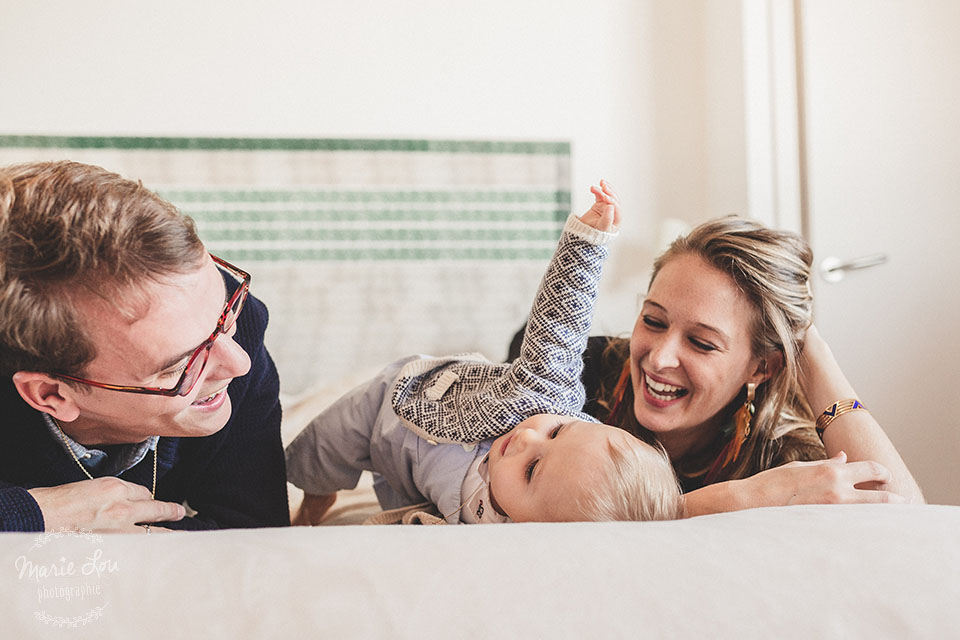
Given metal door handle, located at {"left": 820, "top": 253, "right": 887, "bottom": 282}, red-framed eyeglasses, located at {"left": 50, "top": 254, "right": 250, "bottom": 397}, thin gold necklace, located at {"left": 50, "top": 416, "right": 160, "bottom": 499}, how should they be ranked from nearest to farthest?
red-framed eyeglasses, located at {"left": 50, "top": 254, "right": 250, "bottom": 397} → thin gold necklace, located at {"left": 50, "top": 416, "right": 160, "bottom": 499} → metal door handle, located at {"left": 820, "top": 253, "right": 887, "bottom": 282}

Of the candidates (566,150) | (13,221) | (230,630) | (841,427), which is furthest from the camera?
(566,150)

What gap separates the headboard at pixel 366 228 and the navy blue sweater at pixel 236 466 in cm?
156

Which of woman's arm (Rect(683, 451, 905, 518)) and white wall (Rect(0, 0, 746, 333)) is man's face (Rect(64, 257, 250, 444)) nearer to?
woman's arm (Rect(683, 451, 905, 518))

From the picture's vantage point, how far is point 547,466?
1.07 m

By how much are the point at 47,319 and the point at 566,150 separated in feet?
7.81

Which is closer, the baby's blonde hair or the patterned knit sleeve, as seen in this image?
the baby's blonde hair

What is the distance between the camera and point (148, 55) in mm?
2748

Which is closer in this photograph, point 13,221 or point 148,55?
point 13,221

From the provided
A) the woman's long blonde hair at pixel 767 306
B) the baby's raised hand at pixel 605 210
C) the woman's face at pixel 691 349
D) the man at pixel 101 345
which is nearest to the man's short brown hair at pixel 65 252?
Answer: the man at pixel 101 345

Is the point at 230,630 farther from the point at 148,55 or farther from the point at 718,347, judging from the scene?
the point at 148,55

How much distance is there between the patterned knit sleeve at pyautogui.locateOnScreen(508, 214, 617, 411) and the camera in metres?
1.25

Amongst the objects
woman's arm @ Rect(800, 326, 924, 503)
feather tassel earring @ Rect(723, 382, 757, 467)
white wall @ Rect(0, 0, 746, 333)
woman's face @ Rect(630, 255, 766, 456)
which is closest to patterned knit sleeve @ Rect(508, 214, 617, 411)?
woman's face @ Rect(630, 255, 766, 456)

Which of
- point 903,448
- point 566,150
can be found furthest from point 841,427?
point 566,150

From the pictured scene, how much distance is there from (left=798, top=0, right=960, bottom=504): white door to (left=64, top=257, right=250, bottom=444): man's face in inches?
81.5
